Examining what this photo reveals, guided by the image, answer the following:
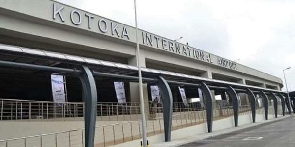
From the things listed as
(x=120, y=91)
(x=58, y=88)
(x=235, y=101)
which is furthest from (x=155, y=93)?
(x=235, y=101)

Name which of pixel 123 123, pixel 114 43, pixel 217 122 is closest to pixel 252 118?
pixel 217 122

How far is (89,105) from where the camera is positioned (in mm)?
17609

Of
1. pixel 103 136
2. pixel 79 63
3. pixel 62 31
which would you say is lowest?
pixel 103 136

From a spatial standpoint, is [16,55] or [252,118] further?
[252,118]

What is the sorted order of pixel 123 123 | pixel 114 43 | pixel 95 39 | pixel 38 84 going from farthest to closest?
pixel 38 84, pixel 114 43, pixel 95 39, pixel 123 123

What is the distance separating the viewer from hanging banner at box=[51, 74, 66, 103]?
19841 millimetres

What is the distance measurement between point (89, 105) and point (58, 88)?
347 centimetres

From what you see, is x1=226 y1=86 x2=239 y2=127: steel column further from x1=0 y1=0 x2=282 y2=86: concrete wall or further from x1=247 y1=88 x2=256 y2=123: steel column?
x1=0 y1=0 x2=282 y2=86: concrete wall

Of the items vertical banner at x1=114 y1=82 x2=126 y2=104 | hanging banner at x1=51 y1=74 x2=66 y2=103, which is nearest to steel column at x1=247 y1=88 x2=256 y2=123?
vertical banner at x1=114 y1=82 x2=126 y2=104

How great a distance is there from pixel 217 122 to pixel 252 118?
45.1 ft

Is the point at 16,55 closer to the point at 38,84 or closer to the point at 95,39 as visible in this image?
the point at 95,39

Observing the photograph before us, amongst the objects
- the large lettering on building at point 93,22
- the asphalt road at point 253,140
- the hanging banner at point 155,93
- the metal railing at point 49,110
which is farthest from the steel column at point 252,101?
the large lettering on building at point 93,22

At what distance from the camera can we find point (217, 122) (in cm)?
3522

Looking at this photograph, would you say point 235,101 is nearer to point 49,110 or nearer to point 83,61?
point 49,110
